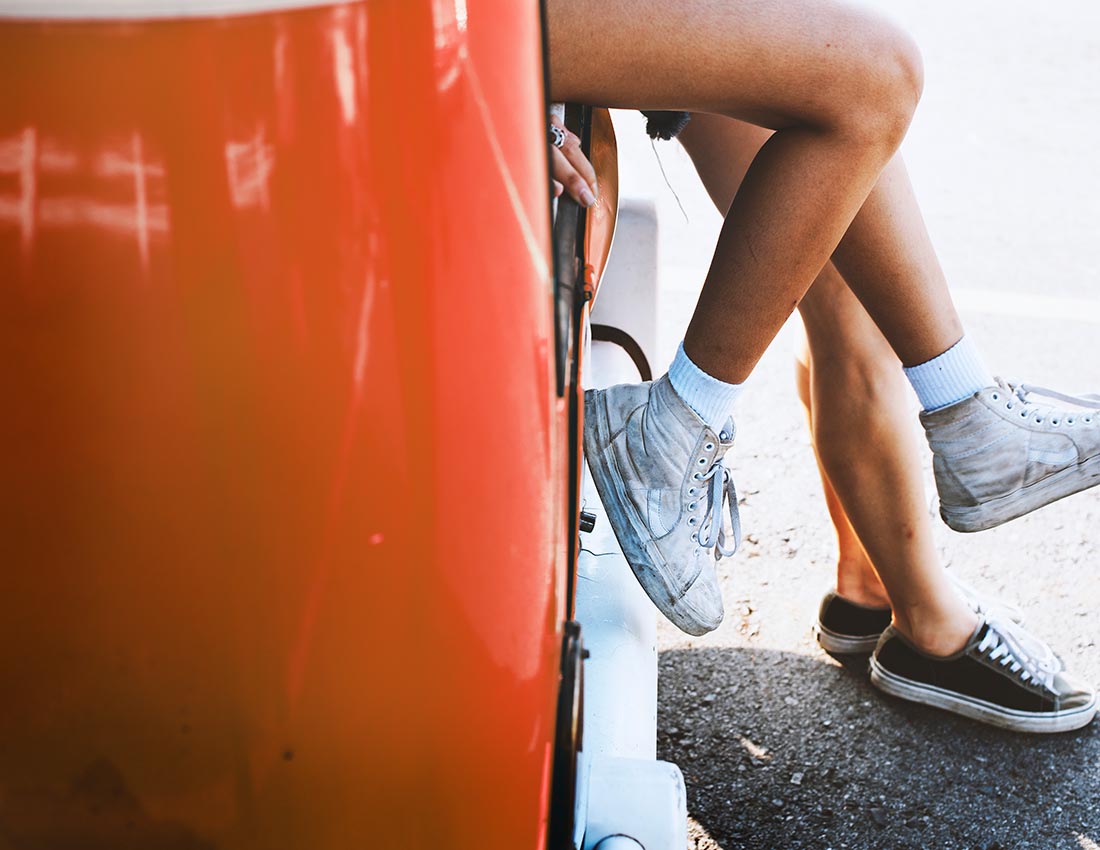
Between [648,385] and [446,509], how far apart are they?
2.26 feet

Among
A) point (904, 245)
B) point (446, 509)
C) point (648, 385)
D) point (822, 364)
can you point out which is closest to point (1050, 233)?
point (822, 364)

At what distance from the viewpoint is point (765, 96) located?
1.33 m

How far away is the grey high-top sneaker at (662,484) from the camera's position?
56.8 inches

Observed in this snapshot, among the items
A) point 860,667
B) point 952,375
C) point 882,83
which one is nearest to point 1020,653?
point 860,667

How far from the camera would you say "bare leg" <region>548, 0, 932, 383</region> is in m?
1.28

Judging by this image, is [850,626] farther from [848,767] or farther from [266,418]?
[266,418]

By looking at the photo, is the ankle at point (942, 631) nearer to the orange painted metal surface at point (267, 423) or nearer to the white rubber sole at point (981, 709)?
the white rubber sole at point (981, 709)

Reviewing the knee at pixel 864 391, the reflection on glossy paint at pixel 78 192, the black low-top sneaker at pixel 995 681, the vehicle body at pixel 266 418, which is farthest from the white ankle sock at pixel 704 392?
the reflection on glossy paint at pixel 78 192

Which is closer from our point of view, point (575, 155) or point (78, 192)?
point (78, 192)

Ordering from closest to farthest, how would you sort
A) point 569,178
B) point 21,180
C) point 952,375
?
point 21,180, point 569,178, point 952,375

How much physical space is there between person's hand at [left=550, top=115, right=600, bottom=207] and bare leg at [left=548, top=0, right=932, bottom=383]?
0.26 feet

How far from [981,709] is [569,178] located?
1.12m

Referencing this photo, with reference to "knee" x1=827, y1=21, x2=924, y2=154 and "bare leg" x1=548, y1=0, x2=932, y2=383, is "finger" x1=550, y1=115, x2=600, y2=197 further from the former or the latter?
"knee" x1=827, y1=21, x2=924, y2=154

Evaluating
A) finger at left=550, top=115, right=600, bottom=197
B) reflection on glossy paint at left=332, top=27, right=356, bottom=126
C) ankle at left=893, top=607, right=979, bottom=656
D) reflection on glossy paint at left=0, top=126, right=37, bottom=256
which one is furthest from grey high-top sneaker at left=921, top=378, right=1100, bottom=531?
reflection on glossy paint at left=0, top=126, right=37, bottom=256
